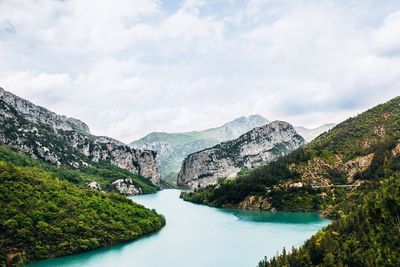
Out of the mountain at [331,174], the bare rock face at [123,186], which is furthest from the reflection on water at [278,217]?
the bare rock face at [123,186]

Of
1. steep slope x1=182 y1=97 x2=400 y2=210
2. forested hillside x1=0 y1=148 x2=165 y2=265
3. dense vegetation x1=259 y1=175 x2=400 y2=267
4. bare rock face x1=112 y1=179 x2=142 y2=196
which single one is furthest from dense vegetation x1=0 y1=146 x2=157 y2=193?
dense vegetation x1=259 y1=175 x2=400 y2=267

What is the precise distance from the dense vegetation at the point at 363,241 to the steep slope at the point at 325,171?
6364 centimetres

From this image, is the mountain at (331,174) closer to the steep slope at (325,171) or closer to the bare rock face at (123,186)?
the steep slope at (325,171)

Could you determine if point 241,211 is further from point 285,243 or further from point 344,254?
point 344,254

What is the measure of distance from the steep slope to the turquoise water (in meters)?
11.9

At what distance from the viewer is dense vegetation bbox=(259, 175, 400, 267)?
37.2m

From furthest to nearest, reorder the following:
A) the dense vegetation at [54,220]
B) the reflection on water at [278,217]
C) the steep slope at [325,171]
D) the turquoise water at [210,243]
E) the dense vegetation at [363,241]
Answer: the steep slope at [325,171], the reflection on water at [278,217], the turquoise water at [210,243], the dense vegetation at [54,220], the dense vegetation at [363,241]

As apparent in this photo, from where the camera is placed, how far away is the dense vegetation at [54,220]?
54.7 metres

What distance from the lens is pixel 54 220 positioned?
6084 centimetres

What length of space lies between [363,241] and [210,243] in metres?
34.7

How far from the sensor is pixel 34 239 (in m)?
55.8

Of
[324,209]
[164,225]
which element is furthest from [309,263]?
[324,209]

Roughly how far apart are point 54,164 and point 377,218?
6172 inches

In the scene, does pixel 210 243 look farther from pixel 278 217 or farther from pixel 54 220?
pixel 278 217
